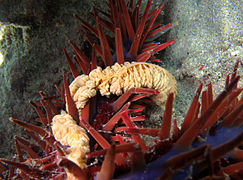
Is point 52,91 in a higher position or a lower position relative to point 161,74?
lower

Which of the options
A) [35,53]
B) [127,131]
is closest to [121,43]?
[127,131]

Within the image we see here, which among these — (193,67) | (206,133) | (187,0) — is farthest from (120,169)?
(187,0)

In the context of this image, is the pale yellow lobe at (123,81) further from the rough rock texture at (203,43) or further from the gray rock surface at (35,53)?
the gray rock surface at (35,53)

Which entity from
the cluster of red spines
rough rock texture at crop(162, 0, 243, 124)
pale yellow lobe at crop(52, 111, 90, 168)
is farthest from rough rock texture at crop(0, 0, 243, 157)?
pale yellow lobe at crop(52, 111, 90, 168)

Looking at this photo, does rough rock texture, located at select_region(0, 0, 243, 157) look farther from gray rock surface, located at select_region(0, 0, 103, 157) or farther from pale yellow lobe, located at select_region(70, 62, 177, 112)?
pale yellow lobe, located at select_region(70, 62, 177, 112)

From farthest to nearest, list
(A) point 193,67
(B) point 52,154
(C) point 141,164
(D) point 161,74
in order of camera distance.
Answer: (A) point 193,67 → (D) point 161,74 → (B) point 52,154 → (C) point 141,164

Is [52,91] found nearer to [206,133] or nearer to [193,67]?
[193,67]

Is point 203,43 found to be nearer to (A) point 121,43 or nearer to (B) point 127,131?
(A) point 121,43
